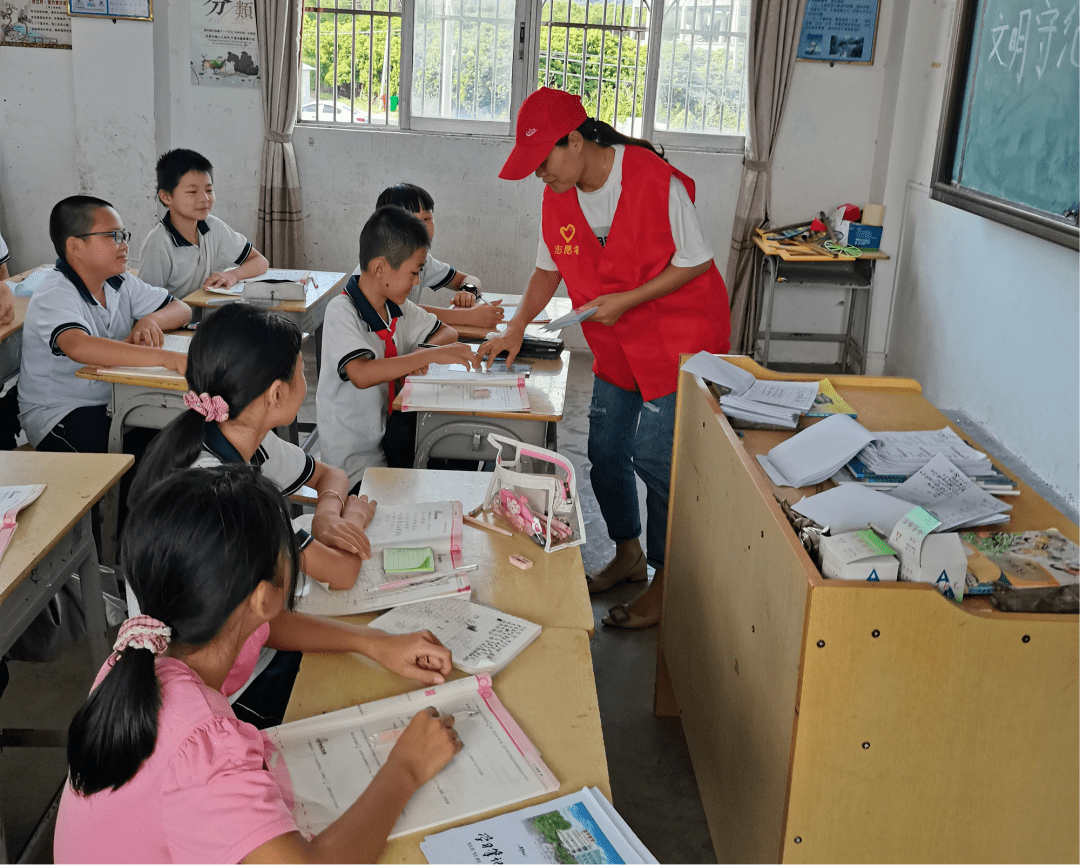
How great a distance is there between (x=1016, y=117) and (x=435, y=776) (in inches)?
125

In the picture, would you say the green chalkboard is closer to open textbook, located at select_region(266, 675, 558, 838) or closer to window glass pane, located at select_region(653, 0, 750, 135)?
window glass pane, located at select_region(653, 0, 750, 135)

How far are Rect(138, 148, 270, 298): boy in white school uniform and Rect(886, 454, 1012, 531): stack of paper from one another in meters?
2.80

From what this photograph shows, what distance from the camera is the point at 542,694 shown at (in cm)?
134

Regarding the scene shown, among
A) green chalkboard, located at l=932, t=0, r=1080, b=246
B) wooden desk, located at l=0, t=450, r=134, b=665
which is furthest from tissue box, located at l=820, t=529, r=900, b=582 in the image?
green chalkboard, located at l=932, t=0, r=1080, b=246

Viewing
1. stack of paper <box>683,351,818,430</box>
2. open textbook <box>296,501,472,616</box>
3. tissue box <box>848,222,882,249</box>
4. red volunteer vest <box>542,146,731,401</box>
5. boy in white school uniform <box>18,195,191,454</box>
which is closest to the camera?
open textbook <box>296,501,472,616</box>

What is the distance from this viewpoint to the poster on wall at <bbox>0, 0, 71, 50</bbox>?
17.2 feet

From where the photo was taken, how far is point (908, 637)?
3.94 feet

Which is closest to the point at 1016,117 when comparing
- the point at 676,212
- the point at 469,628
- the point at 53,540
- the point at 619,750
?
the point at 676,212

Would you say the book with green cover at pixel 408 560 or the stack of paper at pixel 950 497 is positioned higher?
the stack of paper at pixel 950 497

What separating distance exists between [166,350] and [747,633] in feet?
6.66

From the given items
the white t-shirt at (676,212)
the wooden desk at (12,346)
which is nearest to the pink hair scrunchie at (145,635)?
the white t-shirt at (676,212)

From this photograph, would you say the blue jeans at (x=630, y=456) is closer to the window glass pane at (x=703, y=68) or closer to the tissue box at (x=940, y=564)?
the tissue box at (x=940, y=564)

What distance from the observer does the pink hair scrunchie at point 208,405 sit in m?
1.60

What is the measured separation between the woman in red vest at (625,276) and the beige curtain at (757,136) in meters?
2.69
